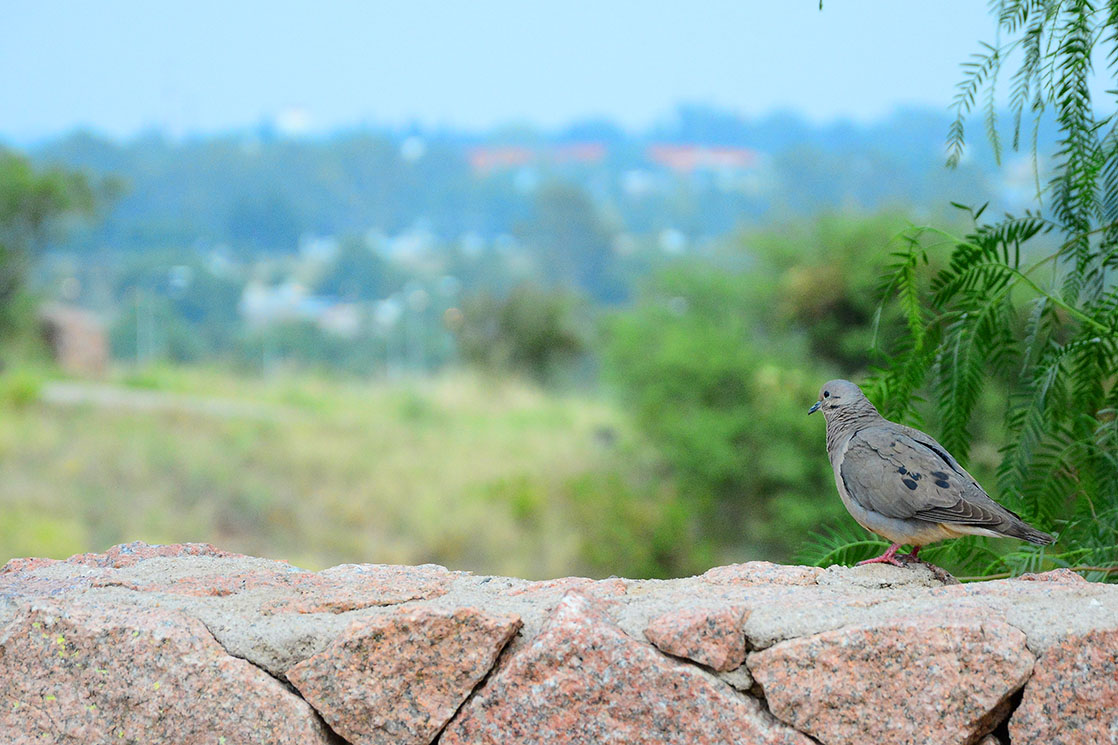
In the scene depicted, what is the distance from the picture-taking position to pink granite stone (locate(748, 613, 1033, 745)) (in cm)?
152

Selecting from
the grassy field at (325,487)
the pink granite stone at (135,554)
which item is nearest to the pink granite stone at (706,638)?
the pink granite stone at (135,554)

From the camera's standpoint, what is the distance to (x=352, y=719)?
1627 mm

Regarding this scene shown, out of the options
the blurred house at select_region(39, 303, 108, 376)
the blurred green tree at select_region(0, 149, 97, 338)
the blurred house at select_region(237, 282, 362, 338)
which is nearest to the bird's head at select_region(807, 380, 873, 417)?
the blurred house at select_region(39, 303, 108, 376)

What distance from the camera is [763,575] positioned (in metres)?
1.90

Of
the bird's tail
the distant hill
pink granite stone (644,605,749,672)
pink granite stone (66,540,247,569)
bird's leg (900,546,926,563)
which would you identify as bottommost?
the distant hill

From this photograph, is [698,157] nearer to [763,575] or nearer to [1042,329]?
[1042,329]

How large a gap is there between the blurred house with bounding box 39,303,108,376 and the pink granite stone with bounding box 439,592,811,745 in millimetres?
19663

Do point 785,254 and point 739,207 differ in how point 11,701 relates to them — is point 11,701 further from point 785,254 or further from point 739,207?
point 739,207

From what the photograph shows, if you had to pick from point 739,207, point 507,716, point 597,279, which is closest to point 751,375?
point 507,716

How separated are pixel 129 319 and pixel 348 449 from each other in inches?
705

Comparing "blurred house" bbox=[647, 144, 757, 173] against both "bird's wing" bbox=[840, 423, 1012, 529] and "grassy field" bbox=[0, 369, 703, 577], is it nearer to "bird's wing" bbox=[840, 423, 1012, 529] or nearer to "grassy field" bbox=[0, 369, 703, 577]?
"grassy field" bbox=[0, 369, 703, 577]

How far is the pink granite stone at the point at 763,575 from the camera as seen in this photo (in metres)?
1.87

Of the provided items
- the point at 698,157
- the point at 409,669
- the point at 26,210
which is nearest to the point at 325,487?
the point at 26,210

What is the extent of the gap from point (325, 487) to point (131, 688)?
500 inches
